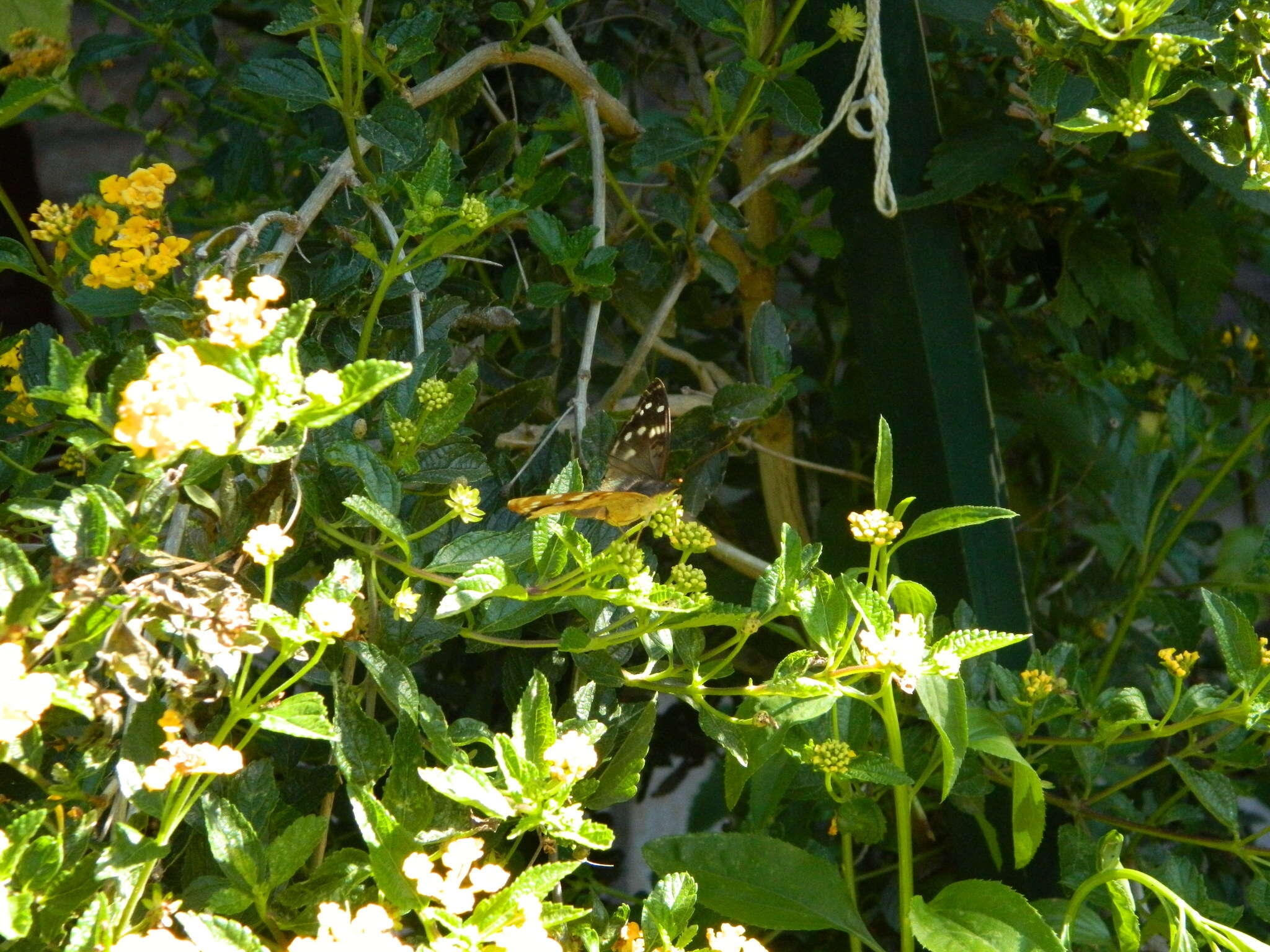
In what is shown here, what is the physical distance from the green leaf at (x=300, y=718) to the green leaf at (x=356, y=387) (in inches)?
5.6

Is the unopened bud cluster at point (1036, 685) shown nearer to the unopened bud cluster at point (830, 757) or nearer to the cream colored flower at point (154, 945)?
the unopened bud cluster at point (830, 757)

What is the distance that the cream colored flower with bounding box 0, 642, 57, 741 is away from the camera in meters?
0.48

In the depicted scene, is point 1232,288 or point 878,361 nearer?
point 878,361

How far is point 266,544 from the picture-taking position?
0.56 m

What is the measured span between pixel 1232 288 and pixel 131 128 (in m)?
1.15

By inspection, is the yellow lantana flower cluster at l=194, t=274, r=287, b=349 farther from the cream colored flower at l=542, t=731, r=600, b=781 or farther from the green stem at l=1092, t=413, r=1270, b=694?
the green stem at l=1092, t=413, r=1270, b=694

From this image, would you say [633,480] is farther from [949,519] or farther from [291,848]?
[291,848]

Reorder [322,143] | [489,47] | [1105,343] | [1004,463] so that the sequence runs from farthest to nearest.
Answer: [1004,463]
[1105,343]
[322,143]
[489,47]

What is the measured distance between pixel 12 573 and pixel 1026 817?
645 mm

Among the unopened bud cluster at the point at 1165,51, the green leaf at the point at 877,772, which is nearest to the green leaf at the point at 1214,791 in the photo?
the green leaf at the point at 877,772

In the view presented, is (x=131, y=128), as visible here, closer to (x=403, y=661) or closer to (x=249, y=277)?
(x=249, y=277)

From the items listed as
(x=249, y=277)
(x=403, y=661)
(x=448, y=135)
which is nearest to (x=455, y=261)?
(x=448, y=135)

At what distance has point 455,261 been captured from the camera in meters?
0.96

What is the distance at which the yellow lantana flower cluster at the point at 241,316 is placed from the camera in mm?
496
